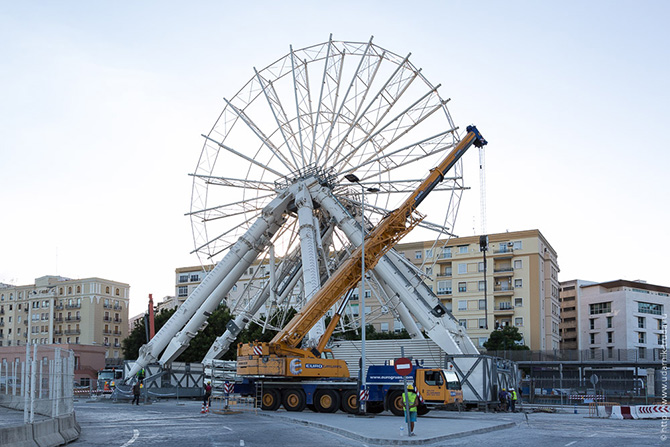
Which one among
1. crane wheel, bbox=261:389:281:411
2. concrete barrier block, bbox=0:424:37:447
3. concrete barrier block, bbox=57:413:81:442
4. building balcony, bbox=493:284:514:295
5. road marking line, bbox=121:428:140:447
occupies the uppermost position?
building balcony, bbox=493:284:514:295

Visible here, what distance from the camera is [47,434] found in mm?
18203

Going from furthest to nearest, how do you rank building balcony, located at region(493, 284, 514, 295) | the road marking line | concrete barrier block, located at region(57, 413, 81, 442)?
building balcony, located at region(493, 284, 514, 295)
concrete barrier block, located at region(57, 413, 81, 442)
the road marking line

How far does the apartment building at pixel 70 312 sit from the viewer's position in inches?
4461

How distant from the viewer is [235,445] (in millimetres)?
19312

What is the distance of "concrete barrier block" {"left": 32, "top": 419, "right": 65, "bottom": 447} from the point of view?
17.4 metres

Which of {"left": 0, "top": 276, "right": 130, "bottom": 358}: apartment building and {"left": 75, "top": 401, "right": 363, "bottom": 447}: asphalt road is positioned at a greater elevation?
{"left": 0, "top": 276, "right": 130, "bottom": 358}: apartment building

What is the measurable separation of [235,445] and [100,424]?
1037cm

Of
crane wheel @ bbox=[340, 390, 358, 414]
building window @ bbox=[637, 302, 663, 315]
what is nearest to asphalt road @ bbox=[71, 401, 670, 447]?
crane wheel @ bbox=[340, 390, 358, 414]

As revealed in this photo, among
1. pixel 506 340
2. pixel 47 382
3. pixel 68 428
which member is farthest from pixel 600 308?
pixel 47 382

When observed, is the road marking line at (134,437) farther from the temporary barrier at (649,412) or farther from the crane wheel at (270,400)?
the temporary barrier at (649,412)

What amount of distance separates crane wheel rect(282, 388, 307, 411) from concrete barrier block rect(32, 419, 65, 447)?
679 inches

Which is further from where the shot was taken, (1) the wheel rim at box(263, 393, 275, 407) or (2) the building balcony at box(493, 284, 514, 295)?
(2) the building balcony at box(493, 284, 514, 295)

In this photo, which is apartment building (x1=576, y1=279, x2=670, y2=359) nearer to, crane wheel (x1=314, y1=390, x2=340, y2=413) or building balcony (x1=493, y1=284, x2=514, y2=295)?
building balcony (x1=493, y1=284, x2=514, y2=295)

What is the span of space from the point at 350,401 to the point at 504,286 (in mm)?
60797
